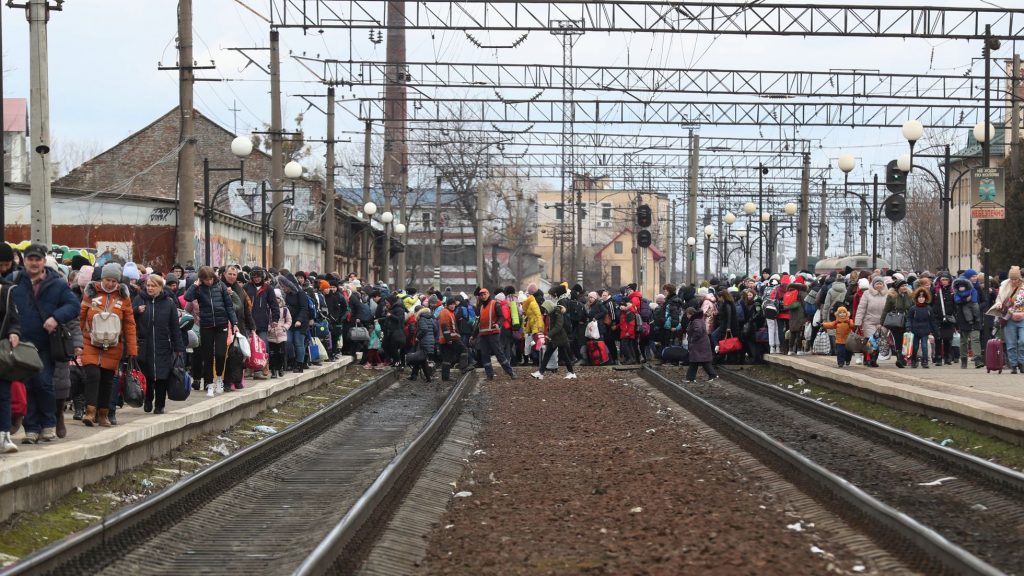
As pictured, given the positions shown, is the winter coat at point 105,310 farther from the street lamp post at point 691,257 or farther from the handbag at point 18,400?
the street lamp post at point 691,257

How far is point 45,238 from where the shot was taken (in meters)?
18.2

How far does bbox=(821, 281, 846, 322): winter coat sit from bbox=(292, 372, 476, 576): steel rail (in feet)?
32.5

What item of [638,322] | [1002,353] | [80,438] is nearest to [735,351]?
[638,322]

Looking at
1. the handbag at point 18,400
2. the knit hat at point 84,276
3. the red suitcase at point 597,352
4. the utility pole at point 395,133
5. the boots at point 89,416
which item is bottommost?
the red suitcase at point 597,352

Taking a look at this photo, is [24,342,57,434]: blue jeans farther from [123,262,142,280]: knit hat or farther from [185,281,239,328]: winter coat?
[185,281,239,328]: winter coat

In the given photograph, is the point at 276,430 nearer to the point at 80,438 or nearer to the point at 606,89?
the point at 80,438

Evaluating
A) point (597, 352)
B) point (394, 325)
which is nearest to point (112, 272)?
point (394, 325)

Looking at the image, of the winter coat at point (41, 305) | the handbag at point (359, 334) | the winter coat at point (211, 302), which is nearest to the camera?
the winter coat at point (41, 305)

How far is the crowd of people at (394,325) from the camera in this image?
12484 mm

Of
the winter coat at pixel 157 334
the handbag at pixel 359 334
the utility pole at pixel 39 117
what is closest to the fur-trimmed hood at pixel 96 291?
the winter coat at pixel 157 334

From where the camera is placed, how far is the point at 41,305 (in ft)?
39.7

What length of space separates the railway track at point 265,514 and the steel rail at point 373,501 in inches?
0.5

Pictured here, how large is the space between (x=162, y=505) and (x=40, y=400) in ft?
6.95

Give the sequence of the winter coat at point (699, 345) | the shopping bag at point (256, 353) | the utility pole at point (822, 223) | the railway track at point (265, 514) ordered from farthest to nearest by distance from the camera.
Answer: the utility pole at point (822, 223) < the winter coat at point (699, 345) < the shopping bag at point (256, 353) < the railway track at point (265, 514)
